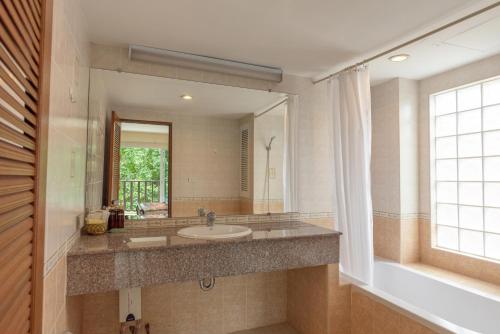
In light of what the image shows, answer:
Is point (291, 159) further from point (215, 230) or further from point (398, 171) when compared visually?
point (398, 171)

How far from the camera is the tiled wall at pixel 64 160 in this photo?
1111mm

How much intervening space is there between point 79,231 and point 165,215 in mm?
590

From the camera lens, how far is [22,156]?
0.81 meters

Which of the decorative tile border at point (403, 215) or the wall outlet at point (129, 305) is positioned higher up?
the decorative tile border at point (403, 215)

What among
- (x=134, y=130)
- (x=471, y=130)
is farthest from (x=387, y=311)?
(x=134, y=130)

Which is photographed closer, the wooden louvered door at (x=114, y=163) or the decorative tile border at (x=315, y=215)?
the wooden louvered door at (x=114, y=163)

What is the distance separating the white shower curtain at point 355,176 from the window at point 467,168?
106cm

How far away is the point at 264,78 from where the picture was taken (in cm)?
245

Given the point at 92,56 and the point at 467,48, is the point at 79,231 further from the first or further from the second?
the point at 467,48

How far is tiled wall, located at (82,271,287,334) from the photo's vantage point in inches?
76.9

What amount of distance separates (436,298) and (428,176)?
43.9 inches

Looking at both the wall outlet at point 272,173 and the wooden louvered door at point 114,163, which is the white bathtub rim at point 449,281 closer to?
the wall outlet at point 272,173

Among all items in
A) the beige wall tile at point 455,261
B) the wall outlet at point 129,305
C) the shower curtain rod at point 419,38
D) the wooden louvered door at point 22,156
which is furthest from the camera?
the beige wall tile at point 455,261

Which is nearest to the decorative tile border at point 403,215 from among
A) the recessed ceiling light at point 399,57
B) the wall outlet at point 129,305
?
the recessed ceiling light at point 399,57
